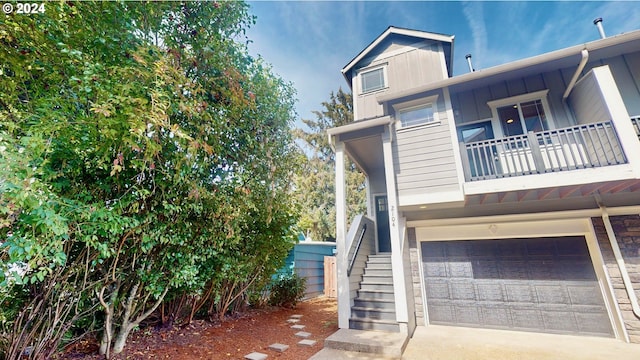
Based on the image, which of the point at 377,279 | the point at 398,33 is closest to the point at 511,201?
the point at 377,279

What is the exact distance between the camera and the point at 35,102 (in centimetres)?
305

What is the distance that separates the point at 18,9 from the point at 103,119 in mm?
1580

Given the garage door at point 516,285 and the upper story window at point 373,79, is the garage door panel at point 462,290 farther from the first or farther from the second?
the upper story window at point 373,79

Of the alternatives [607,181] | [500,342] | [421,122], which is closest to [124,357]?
[500,342]

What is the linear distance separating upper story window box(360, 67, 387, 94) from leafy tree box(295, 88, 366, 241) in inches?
313

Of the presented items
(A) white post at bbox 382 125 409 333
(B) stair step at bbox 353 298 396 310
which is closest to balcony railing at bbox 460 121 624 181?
(A) white post at bbox 382 125 409 333

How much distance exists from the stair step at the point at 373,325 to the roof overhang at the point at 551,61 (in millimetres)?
5410

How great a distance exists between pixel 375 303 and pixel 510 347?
2.48 m

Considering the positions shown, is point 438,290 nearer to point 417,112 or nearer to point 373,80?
point 417,112

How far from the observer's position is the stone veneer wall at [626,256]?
15.5 feet

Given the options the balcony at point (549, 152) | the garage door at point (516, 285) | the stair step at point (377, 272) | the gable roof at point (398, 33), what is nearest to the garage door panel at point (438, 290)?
the garage door at point (516, 285)

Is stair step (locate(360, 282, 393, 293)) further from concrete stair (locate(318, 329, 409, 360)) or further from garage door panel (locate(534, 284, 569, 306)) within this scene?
garage door panel (locate(534, 284, 569, 306))

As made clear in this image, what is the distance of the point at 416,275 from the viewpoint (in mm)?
6363

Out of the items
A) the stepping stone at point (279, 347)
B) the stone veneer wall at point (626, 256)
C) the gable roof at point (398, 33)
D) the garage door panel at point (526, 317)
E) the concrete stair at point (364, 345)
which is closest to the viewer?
the concrete stair at point (364, 345)
